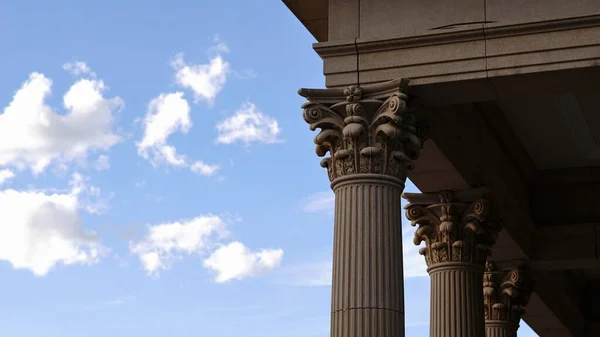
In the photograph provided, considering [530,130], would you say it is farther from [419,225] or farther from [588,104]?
[419,225]

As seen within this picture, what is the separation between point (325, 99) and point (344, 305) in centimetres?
621

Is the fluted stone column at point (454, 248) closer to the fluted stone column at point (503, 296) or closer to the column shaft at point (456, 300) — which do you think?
the column shaft at point (456, 300)

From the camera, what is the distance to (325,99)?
33531mm

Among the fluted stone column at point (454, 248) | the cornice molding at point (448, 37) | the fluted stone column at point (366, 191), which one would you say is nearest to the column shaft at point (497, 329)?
the fluted stone column at point (454, 248)

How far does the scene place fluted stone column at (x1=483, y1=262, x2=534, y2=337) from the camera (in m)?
48.7

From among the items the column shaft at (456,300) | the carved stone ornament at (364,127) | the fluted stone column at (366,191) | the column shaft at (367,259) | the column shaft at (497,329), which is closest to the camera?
the column shaft at (367,259)

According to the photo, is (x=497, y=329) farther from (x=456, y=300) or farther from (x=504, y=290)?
(x=456, y=300)

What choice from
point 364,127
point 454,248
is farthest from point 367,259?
point 454,248

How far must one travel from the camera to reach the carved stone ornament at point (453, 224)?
1636 inches

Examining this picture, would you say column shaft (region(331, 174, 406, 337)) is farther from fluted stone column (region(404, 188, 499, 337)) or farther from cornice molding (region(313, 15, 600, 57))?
fluted stone column (region(404, 188, 499, 337))

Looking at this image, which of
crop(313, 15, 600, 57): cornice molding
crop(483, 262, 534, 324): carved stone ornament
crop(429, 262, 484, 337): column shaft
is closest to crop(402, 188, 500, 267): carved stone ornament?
crop(429, 262, 484, 337): column shaft

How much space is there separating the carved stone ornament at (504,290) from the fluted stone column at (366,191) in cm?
1649

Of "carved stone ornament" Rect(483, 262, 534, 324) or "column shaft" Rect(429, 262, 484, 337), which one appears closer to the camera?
"column shaft" Rect(429, 262, 484, 337)

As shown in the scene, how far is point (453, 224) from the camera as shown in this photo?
41.7 meters
